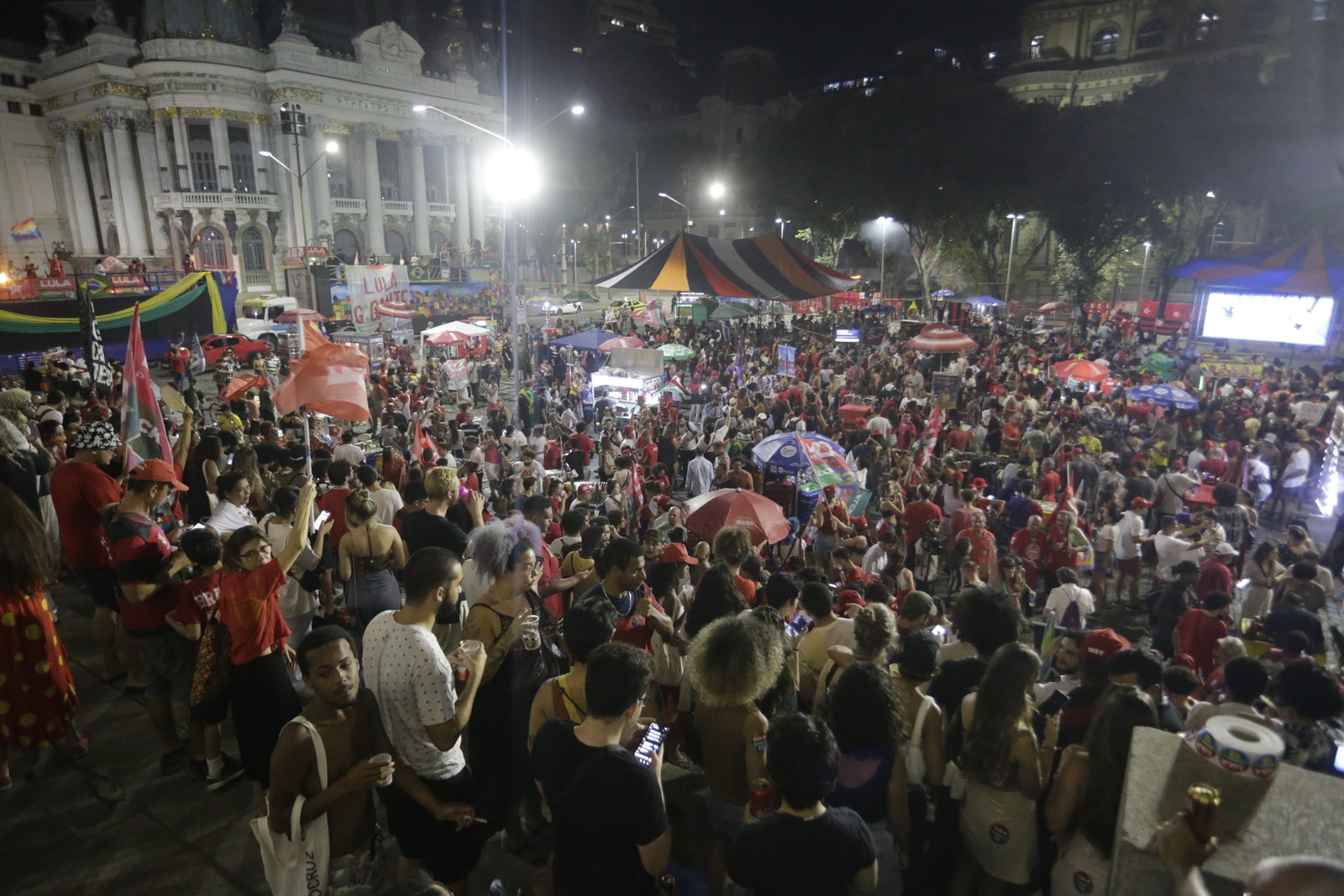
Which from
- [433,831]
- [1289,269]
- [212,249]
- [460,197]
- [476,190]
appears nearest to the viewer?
[433,831]

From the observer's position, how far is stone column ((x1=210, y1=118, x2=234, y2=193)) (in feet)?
152

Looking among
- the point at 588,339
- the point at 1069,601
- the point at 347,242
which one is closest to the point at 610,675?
the point at 1069,601

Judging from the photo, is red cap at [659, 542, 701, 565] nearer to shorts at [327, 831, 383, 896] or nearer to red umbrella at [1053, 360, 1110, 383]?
shorts at [327, 831, 383, 896]

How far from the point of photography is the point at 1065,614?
6.48 metres

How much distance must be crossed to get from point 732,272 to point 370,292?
616 inches

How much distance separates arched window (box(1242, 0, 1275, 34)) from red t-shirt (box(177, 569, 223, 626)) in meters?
64.4

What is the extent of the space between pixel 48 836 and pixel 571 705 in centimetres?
303

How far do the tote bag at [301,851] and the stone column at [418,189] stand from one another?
58.7 metres

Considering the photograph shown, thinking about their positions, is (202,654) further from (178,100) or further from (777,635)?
(178,100)

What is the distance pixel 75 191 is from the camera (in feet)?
162

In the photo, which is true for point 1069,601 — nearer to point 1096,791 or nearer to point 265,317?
point 1096,791

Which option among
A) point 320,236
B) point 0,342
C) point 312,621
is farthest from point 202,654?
point 320,236

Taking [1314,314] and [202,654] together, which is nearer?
[202,654]

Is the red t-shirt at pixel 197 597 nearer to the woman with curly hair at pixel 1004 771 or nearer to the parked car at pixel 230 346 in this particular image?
the woman with curly hair at pixel 1004 771
